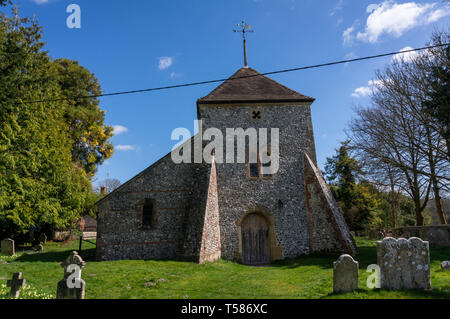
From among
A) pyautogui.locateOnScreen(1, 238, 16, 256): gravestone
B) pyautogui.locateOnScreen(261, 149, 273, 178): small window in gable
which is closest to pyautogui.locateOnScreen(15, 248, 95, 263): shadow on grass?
pyautogui.locateOnScreen(1, 238, 16, 256): gravestone

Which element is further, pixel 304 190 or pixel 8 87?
pixel 8 87

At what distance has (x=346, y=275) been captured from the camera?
260 inches

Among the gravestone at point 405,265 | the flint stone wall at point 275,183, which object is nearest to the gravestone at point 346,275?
the gravestone at point 405,265

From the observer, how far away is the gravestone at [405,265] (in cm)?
661

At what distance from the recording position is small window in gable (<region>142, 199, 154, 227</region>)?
46.1 feet

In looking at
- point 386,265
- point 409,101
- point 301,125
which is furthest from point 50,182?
point 409,101

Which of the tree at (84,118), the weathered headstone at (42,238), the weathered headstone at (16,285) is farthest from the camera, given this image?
the tree at (84,118)

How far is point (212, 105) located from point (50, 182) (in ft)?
41.6

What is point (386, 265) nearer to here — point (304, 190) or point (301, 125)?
point (304, 190)

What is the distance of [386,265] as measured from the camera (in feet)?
22.0

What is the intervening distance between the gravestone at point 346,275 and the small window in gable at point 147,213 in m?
9.47

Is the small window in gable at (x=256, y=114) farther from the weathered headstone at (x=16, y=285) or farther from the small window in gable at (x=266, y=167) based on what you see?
the weathered headstone at (x=16, y=285)

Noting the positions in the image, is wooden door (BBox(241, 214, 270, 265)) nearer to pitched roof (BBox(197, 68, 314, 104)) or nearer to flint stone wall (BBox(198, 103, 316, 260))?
flint stone wall (BBox(198, 103, 316, 260))

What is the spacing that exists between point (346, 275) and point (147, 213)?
10.1m
